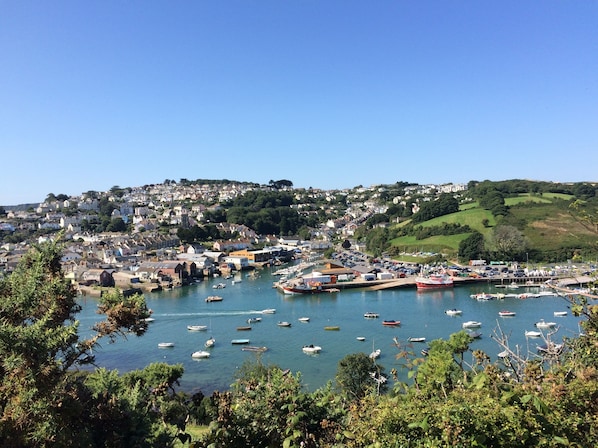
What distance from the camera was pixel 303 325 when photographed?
17.5m

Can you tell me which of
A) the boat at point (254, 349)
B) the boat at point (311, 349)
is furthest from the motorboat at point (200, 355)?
the boat at point (311, 349)

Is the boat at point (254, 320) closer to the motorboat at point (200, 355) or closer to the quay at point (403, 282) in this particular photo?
the motorboat at point (200, 355)

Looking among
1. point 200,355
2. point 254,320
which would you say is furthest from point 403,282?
point 200,355

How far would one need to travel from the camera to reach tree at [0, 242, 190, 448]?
283 cm

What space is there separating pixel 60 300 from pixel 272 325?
14480mm

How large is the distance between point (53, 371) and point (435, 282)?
2370 centimetres

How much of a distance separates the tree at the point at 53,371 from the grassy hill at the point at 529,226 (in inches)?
1189

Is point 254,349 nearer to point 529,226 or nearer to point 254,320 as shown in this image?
point 254,320

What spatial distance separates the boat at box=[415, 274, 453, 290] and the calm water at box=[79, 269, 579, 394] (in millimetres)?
504

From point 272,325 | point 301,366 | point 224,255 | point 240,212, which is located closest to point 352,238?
point 240,212

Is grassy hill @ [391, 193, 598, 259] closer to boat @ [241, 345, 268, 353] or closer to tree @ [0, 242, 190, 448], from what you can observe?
boat @ [241, 345, 268, 353]

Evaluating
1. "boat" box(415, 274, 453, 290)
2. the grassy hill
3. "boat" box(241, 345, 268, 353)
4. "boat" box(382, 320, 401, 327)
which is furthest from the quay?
"boat" box(241, 345, 268, 353)

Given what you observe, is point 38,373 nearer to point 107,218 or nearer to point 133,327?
point 133,327

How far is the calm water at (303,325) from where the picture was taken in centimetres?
1298
